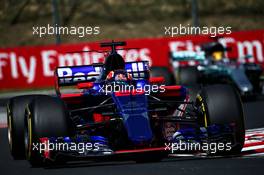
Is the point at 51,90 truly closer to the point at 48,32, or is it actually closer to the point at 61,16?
the point at 48,32

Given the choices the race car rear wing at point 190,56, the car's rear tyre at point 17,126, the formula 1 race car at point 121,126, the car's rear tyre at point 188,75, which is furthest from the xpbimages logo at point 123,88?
the race car rear wing at point 190,56

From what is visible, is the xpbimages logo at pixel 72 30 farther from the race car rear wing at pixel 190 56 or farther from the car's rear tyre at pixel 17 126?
the car's rear tyre at pixel 17 126

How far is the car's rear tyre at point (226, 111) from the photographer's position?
35.4 feet

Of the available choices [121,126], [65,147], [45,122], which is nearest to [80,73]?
[121,126]

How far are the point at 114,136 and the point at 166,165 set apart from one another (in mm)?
1070

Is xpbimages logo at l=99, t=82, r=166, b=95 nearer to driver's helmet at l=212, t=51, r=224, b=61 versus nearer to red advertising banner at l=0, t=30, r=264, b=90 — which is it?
driver's helmet at l=212, t=51, r=224, b=61

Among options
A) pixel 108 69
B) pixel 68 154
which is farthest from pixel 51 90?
pixel 68 154

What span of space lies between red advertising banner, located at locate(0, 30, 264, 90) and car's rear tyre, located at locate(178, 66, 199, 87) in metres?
6.09

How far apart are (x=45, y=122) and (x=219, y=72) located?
12012mm

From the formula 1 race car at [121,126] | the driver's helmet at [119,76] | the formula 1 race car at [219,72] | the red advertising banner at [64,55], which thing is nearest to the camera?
the formula 1 race car at [121,126]

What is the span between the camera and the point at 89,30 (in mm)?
35688

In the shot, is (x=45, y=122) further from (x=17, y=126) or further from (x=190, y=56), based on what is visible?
(x=190, y=56)

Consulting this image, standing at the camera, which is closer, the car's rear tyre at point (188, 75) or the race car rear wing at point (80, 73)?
the race car rear wing at point (80, 73)

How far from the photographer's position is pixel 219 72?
866 inches
